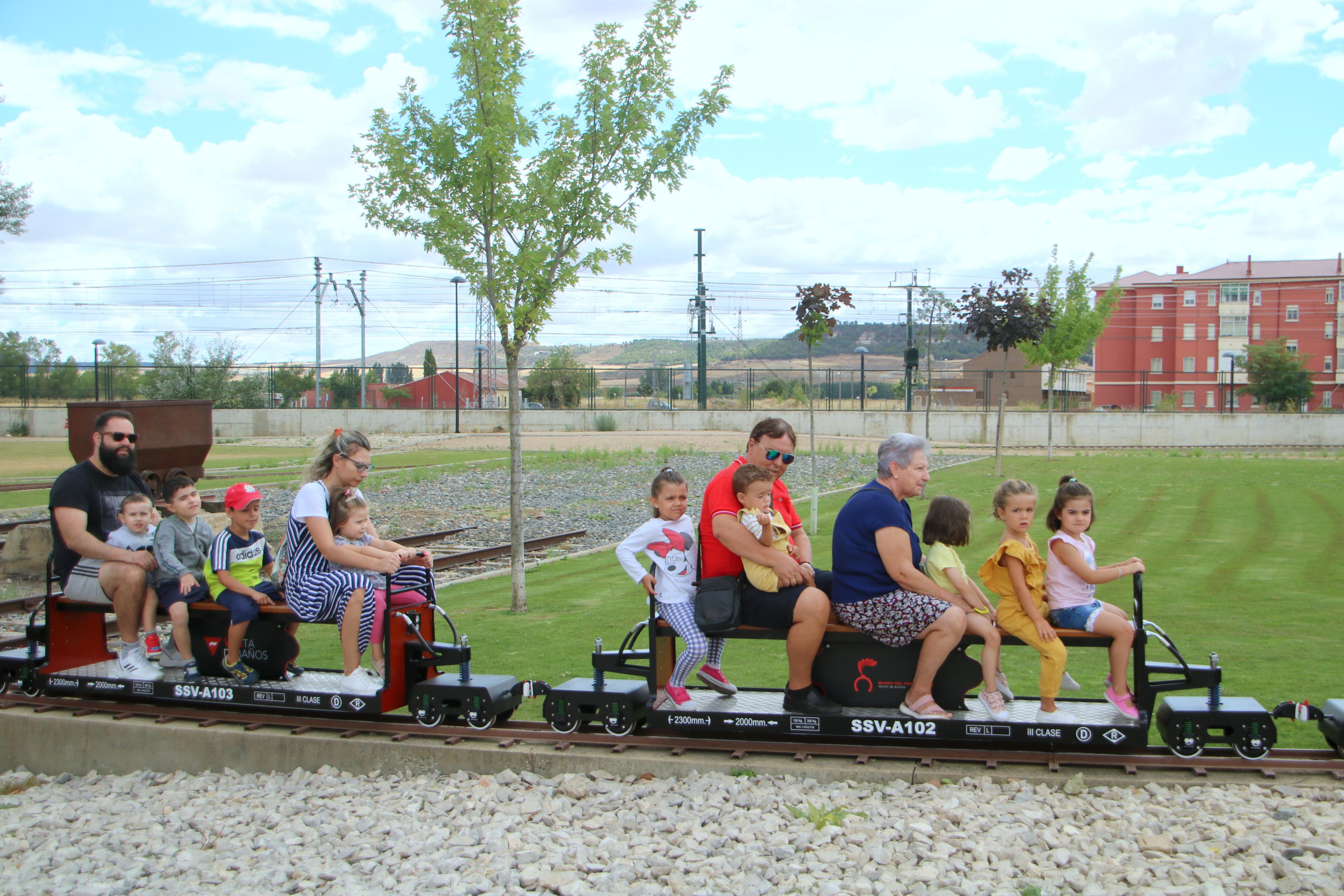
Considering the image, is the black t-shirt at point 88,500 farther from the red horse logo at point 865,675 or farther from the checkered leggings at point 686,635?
the red horse logo at point 865,675

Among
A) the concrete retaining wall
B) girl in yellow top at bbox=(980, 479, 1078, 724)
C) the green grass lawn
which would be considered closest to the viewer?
girl in yellow top at bbox=(980, 479, 1078, 724)

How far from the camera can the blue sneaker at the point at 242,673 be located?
6352mm

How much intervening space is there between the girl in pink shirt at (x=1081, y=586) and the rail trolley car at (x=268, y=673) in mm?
3157

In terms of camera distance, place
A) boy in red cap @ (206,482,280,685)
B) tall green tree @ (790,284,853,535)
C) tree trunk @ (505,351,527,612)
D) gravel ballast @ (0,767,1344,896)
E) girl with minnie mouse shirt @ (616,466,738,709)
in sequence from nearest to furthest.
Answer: gravel ballast @ (0,767,1344,896)
girl with minnie mouse shirt @ (616,466,738,709)
boy in red cap @ (206,482,280,685)
tree trunk @ (505,351,527,612)
tall green tree @ (790,284,853,535)

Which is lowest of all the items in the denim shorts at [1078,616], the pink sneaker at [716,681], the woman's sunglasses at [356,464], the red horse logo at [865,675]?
the pink sneaker at [716,681]

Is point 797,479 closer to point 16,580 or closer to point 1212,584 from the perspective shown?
point 1212,584

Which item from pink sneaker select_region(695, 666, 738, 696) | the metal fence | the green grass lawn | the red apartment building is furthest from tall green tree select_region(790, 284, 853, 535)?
the red apartment building

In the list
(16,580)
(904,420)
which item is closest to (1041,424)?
(904,420)

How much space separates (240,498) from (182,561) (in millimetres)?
868

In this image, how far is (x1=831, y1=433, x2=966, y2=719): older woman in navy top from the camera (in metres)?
5.07

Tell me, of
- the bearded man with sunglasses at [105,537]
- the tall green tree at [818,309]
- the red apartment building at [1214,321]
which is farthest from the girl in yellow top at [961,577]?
the red apartment building at [1214,321]

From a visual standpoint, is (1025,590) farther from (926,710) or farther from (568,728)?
(568,728)

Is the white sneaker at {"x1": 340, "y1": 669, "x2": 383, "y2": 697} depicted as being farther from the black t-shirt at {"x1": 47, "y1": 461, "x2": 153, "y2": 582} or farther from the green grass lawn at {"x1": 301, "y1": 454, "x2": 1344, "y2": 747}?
the black t-shirt at {"x1": 47, "y1": 461, "x2": 153, "y2": 582}

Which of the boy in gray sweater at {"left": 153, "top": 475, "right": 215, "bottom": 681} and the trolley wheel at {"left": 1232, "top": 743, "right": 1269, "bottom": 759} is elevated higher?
the boy in gray sweater at {"left": 153, "top": 475, "right": 215, "bottom": 681}
